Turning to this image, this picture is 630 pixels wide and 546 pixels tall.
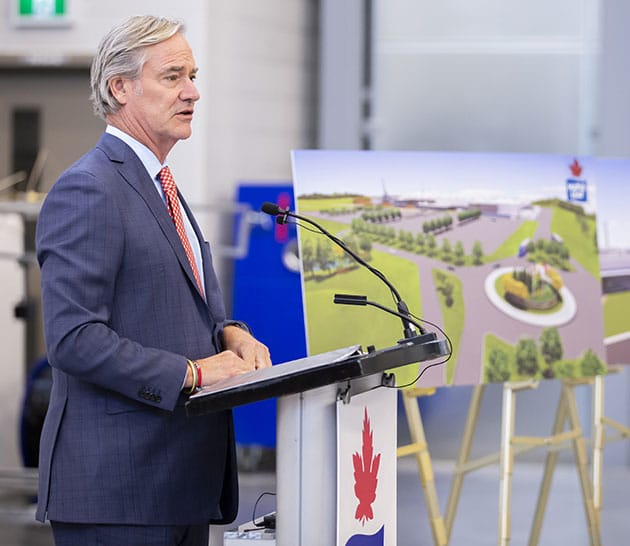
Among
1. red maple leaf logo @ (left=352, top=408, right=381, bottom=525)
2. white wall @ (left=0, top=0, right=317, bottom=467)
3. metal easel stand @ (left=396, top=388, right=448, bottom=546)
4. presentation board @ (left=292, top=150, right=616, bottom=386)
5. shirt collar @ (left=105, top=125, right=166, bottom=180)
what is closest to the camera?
red maple leaf logo @ (left=352, top=408, right=381, bottom=525)

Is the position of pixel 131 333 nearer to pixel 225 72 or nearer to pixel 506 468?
pixel 506 468

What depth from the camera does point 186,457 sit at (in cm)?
194

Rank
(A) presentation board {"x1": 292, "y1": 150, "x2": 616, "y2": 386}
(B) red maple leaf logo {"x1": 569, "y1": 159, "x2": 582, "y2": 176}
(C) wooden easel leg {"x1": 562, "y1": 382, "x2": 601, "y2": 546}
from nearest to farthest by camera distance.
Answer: (A) presentation board {"x1": 292, "y1": 150, "x2": 616, "y2": 386}, (B) red maple leaf logo {"x1": 569, "y1": 159, "x2": 582, "y2": 176}, (C) wooden easel leg {"x1": 562, "y1": 382, "x2": 601, "y2": 546}

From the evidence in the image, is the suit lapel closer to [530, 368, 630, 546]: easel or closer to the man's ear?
the man's ear

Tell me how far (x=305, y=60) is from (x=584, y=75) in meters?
1.49

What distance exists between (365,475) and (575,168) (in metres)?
1.75

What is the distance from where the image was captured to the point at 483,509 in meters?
4.80

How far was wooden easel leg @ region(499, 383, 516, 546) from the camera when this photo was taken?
323cm

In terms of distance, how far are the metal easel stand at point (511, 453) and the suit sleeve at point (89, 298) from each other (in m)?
1.65

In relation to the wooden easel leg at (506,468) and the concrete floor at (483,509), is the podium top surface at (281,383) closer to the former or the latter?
the wooden easel leg at (506,468)

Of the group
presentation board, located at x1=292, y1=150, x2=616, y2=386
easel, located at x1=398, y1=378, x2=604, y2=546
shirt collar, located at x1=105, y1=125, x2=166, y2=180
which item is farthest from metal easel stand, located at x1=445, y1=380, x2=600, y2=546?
shirt collar, located at x1=105, y1=125, x2=166, y2=180

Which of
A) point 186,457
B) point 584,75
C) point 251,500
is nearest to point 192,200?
point 251,500

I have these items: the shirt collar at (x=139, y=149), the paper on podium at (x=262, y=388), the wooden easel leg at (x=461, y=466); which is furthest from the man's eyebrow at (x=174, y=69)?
the wooden easel leg at (x=461, y=466)

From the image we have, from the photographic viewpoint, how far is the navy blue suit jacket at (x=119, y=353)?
71.1 inches
